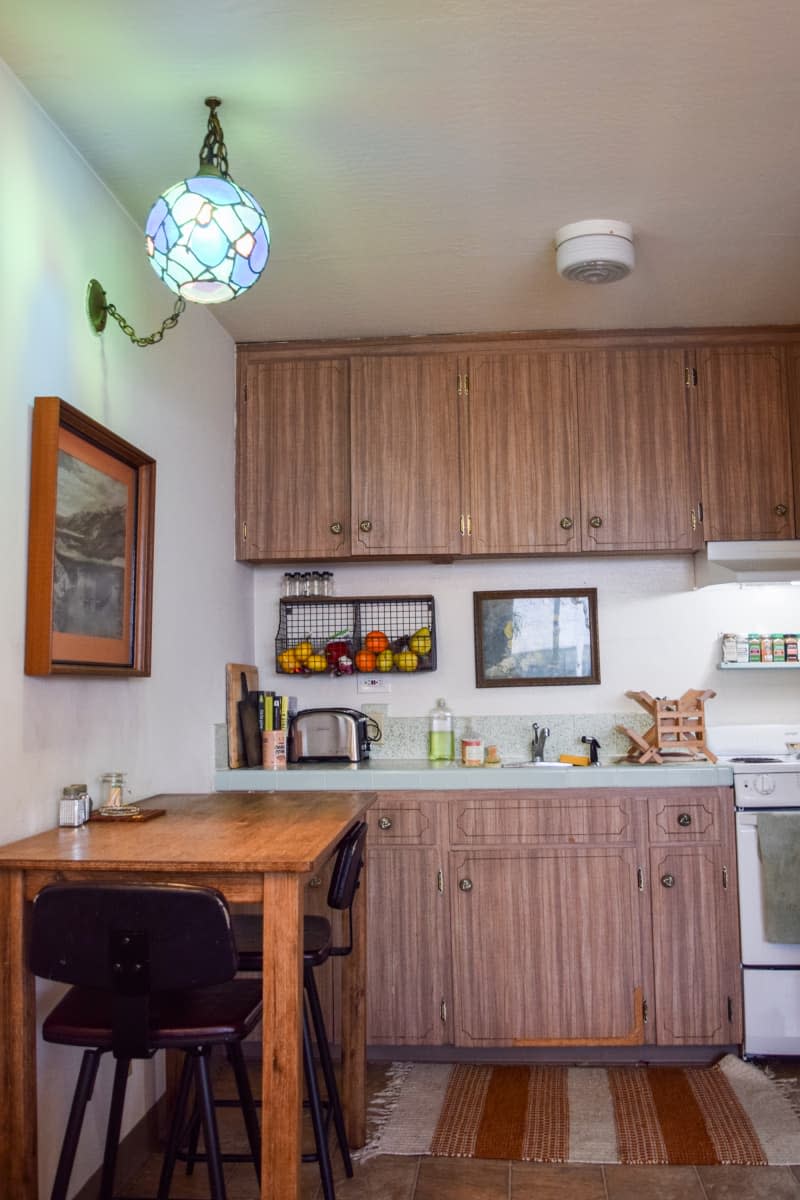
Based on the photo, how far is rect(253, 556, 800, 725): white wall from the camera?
4.23 meters

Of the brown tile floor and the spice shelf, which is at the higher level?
the spice shelf

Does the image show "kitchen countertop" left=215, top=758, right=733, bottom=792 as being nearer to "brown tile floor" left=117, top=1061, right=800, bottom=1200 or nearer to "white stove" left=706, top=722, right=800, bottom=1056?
"white stove" left=706, top=722, right=800, bottom=1056

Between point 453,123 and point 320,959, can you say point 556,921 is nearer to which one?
point 320,959

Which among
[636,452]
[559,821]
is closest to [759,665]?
[636,452]

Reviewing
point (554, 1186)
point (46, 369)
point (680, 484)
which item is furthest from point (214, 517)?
point (554, 1186)

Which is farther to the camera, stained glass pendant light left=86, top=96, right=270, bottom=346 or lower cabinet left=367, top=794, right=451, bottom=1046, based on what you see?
lower cabinet left=367, top=794, right=451, bottom=1046

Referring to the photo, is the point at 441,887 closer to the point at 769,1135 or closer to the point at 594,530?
the point at 769,1135

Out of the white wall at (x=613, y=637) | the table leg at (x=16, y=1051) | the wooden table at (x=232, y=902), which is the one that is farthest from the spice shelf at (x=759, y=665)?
the table leg at (x=16, y=1051)

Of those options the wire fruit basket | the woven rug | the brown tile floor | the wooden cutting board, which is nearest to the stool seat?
the brown tile floor

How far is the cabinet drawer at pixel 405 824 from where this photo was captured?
3.61 meters

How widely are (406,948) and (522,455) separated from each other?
192 centimetres

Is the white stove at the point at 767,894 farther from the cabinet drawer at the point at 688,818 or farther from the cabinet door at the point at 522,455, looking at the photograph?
the cabinet door at the point at 522,455

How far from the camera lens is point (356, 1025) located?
2.78m

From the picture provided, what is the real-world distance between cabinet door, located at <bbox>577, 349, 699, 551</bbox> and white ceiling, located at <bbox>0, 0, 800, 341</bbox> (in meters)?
0.47
